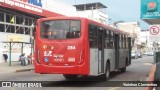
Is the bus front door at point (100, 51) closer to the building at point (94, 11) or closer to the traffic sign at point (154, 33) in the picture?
the traffic sign at point (154, 33)

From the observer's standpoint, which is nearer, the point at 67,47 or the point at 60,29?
the point at 67,47

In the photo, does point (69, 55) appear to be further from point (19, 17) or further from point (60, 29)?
point (19, 17)

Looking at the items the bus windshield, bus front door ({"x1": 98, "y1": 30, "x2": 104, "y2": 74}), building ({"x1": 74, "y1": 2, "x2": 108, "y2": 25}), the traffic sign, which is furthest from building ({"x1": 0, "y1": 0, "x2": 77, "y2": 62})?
building ({"x1": 74, "y1": 2, "x2": 108, "y2": 25})

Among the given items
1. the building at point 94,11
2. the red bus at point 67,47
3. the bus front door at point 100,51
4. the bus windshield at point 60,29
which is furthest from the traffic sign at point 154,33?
the building at point 94,11

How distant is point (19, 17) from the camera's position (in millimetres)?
40281

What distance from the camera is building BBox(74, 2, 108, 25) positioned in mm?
86056

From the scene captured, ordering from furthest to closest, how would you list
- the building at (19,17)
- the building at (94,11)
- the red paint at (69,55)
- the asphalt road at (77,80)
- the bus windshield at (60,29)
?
the building at (94,11)
the building at (19,17)
the bus windshield at (60,29)
the red paint at (69,55)
the asphalt road at (77,80)

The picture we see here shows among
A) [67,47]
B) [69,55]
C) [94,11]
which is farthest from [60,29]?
[94,11]

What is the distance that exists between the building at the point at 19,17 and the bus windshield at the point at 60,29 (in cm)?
1884

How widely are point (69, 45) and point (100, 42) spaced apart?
2.46 metres

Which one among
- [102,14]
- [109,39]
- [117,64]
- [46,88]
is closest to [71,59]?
[46,88]

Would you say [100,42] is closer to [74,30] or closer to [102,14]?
[74,30]

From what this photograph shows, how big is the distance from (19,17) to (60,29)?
25534 millimetres

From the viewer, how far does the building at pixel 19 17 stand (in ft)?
120
